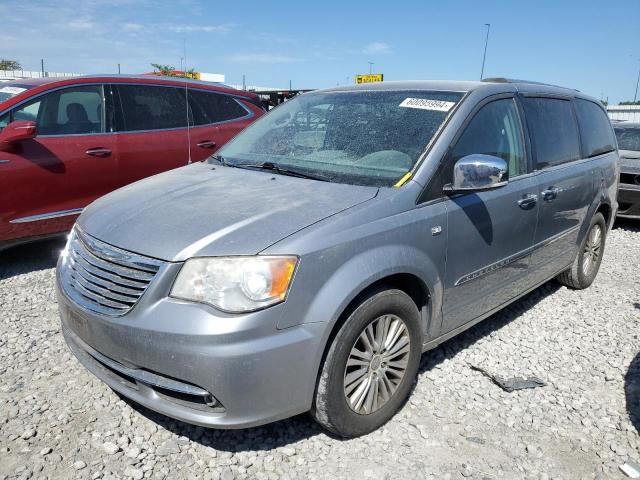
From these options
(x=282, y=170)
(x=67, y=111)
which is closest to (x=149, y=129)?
(x=67, y=111)

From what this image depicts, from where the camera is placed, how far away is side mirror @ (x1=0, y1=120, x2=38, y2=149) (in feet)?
14.7

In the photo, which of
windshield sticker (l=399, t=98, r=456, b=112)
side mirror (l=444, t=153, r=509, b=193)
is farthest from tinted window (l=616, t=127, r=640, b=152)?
side mirror (l=444, t=153, r=509, b=193)

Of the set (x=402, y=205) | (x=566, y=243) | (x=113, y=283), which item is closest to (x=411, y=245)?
(x=402, y=205)

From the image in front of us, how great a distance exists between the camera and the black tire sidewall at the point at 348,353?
2373 mm

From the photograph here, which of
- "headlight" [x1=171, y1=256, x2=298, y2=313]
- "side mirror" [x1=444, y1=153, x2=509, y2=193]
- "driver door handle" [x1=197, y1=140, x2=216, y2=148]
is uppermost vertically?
"side mirror" [x1=444, y1=153, x2=509, y2=193]

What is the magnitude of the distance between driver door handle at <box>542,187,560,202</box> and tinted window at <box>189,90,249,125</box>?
12.3 feet

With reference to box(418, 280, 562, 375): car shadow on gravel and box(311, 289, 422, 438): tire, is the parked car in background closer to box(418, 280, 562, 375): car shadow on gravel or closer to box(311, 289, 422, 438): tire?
box(418, 280, 562, 375): car shadow on gravel

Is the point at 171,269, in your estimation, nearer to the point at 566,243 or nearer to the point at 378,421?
the point at 378,421

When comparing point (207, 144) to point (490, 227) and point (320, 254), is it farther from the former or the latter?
point (320, 254)

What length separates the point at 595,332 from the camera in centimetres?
412

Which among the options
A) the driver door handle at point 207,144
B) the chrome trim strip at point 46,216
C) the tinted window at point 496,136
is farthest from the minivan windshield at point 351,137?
the driver door handle at point 207,144

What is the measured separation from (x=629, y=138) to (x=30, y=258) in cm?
897

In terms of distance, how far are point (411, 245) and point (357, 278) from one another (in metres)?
0.42

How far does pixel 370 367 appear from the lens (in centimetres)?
261
